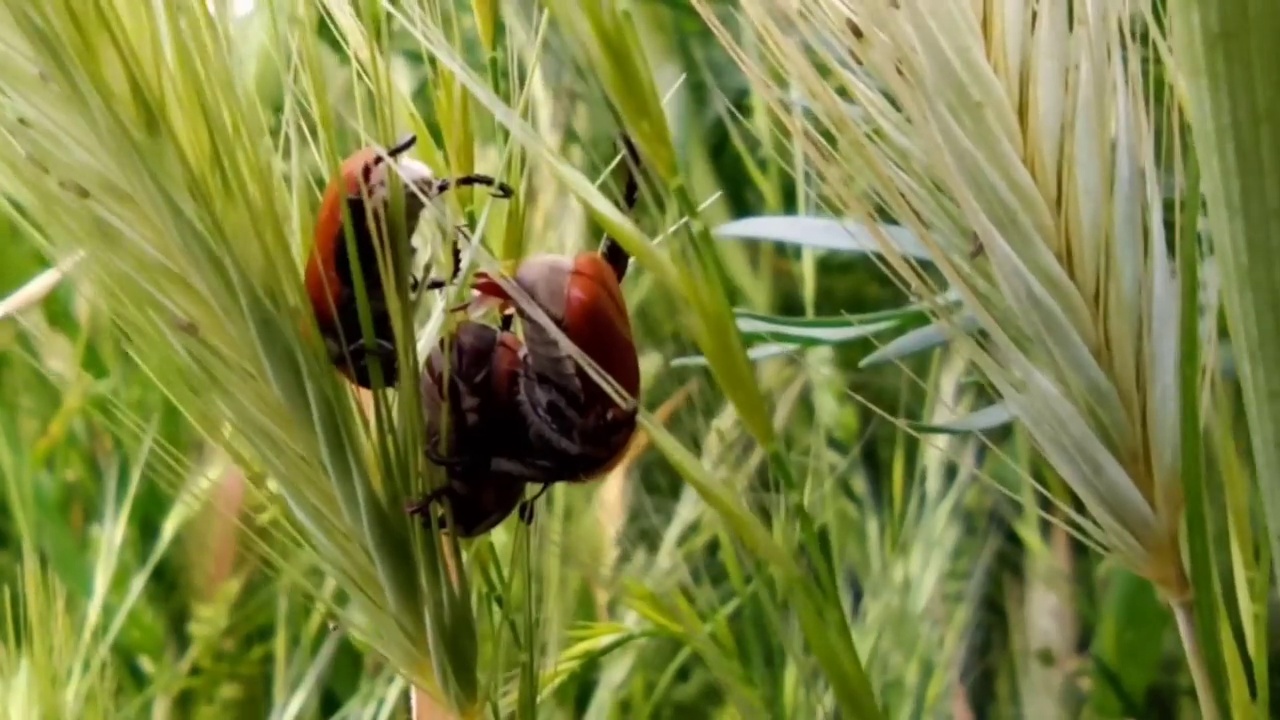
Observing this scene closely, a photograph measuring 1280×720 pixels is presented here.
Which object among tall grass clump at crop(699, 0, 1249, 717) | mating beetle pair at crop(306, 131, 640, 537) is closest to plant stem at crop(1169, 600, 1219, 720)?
tall grass clump at crop(699, 0, 1249, 717)

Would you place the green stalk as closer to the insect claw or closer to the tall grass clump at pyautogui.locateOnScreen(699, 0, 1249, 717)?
the tall grass clump at pyautogui.locateOnScreen(699, 0, 1249, 717)

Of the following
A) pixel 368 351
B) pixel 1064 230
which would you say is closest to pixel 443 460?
pixel 368 351

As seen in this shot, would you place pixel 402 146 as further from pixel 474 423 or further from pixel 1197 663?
pixel 1197 663

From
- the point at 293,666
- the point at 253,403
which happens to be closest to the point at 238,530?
the point at 293,666

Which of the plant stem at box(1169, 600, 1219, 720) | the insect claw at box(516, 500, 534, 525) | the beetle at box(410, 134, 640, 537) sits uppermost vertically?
the beetle at box(410, 134, 640, 537)

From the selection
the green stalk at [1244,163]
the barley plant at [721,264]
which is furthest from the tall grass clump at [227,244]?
the green stalk at [1244,163]
